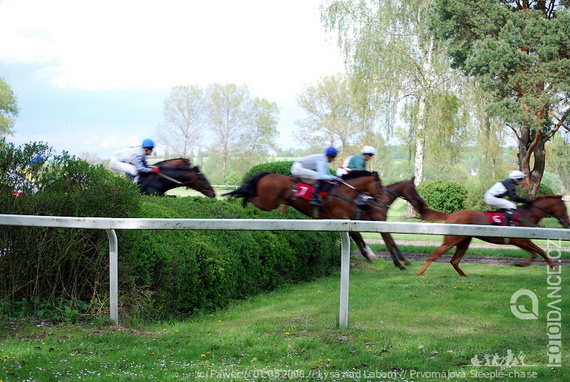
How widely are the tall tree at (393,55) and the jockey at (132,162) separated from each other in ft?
58.2

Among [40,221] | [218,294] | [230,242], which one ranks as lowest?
[218,294]

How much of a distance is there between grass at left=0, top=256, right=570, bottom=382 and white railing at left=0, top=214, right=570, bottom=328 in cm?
45

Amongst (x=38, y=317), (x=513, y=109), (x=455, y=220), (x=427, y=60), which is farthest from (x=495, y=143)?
(x=38, y=317)

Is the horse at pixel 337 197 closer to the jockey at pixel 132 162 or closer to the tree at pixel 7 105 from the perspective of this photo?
the jockey at pixel 132 162

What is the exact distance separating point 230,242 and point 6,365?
3807 millimetres

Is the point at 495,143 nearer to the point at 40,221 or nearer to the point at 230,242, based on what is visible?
the point at 230,242

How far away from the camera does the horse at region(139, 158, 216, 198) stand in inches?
428

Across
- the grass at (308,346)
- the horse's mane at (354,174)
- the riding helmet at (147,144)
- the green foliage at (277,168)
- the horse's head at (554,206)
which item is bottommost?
the grass at (308,346)

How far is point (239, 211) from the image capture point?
8.95 meters

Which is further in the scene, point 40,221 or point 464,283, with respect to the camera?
point 464,283

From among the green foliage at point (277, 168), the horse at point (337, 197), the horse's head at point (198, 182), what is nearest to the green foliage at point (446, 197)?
the green foliage at point (277, 168)

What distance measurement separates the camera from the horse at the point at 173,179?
35.7 ft

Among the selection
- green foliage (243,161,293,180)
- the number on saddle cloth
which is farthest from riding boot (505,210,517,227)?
green foliage (243,161,293,180)

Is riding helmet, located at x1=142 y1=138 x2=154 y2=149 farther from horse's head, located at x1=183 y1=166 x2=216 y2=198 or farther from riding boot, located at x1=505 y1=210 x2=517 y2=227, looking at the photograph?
riding boot, located at x1=505 y1=210 x2=517 y2=227
